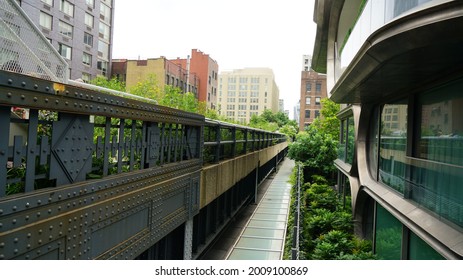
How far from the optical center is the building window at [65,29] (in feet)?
114

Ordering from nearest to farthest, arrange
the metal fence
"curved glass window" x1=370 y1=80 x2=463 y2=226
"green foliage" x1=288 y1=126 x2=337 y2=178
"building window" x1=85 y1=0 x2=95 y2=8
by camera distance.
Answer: the metal fence → "curved glass window" x1=370 y1=80 x2=463 y2=226 → "green foliage" x1=288 y1=126 x2=337 y2=178 → "building window" x1=85 y1=0 x2=95 y2=8

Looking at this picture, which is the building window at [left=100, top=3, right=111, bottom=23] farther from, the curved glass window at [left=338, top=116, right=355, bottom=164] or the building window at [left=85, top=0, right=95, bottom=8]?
the curved glass window at [left=338, top=116, right=355, bottom=164]

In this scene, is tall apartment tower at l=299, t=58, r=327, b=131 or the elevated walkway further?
tall apartment tower at l=299, t=58, r=327, b=131

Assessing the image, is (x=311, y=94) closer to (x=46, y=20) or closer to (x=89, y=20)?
(x=89, y=20)

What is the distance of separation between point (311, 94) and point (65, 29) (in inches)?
1872

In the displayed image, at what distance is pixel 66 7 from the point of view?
35125 millimetres

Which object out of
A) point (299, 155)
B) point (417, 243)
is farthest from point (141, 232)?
point (299, 155)

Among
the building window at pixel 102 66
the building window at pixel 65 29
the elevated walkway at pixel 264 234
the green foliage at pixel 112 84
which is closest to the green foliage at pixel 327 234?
the elevated walkway at pixel 264 234

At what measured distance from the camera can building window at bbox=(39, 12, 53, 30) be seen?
31953 mm

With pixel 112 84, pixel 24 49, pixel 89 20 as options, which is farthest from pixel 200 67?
pixel 24 49

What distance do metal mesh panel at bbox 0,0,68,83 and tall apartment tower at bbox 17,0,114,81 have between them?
27956 mm

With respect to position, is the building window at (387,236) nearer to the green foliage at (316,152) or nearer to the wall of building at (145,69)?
the green foliage at (316,152)

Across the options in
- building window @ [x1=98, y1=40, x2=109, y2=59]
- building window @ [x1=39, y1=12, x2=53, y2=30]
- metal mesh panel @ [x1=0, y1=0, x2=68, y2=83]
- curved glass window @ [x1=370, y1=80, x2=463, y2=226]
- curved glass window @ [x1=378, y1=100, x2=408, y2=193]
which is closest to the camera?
metal mesh panel @ [x1=0, y1=0, x2=68, y2=83]

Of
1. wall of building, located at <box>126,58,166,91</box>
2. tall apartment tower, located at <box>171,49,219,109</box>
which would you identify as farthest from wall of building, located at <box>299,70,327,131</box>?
wall of building, located at <box>126,58,166,91</box>
